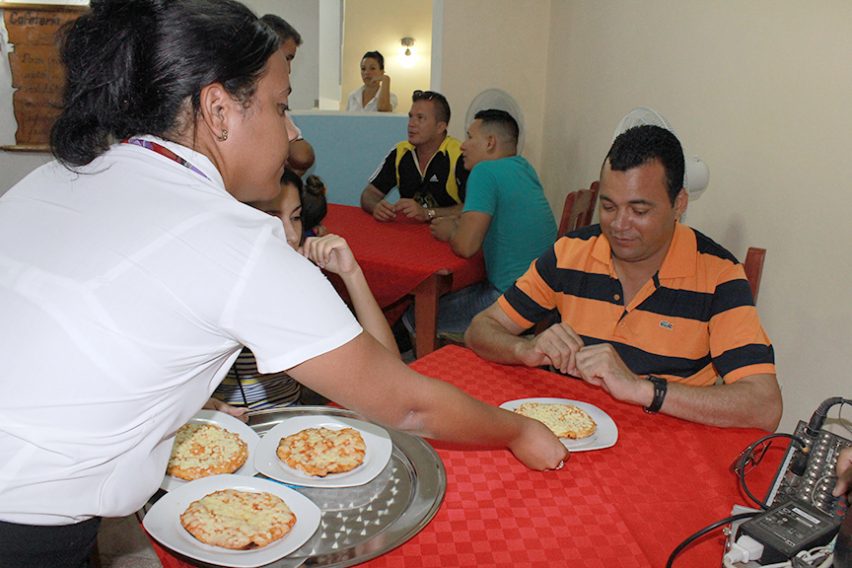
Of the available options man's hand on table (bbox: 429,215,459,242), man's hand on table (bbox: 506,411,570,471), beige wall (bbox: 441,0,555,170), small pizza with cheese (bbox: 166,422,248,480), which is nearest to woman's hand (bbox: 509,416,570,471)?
man's hand on table (bbox: 506,411,570,471)

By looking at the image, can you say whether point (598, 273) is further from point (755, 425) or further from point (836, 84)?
point (836, 84)

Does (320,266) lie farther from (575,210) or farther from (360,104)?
(360,104)

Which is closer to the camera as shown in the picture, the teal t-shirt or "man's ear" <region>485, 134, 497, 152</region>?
the teal t-shirt

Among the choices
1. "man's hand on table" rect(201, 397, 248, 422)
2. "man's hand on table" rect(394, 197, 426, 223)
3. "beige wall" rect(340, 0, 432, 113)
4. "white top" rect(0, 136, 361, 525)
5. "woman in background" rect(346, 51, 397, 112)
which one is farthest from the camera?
"beige wall" rect(340, 0, 432, 113)

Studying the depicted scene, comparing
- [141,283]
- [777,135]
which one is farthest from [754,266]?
[141,283]

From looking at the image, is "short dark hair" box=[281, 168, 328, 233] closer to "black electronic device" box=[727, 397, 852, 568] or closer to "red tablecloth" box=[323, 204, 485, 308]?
"red tablecloth" box=[323, 204, 485, 308]

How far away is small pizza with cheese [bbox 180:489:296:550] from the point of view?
892 mm

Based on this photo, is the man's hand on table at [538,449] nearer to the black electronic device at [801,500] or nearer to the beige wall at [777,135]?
the black electronic device at [801,500]

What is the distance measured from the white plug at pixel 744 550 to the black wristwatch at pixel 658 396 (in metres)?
0.53

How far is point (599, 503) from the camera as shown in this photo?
41.4 inches

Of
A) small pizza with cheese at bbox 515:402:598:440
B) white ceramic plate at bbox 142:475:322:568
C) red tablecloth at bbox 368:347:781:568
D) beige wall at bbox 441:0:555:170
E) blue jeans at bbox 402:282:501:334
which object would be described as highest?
beige wall at bbox 441:0:555:170

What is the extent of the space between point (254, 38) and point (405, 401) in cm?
53

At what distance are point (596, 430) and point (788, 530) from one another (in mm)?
449

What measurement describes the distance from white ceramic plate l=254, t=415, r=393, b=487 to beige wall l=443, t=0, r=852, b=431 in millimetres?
1347
